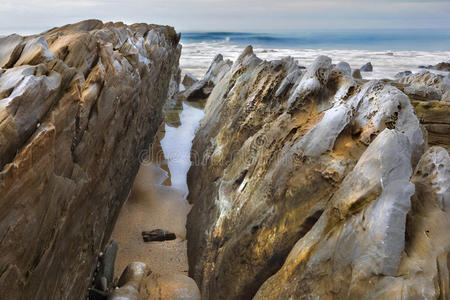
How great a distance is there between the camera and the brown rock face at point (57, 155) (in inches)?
84.3

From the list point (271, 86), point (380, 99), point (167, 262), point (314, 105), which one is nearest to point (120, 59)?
point (271, 86)

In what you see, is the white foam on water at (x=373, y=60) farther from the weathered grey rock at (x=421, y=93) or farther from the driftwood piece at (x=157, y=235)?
the driftwood piece at (x=157, y=235)

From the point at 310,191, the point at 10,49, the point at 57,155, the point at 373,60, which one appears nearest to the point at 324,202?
the point at 310,191

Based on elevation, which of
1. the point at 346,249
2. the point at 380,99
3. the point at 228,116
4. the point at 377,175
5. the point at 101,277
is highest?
the point at 380,99

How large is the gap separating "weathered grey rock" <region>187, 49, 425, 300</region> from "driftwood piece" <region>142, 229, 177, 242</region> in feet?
1.36

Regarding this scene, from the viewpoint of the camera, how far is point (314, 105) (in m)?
4.03

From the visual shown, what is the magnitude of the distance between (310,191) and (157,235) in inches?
136

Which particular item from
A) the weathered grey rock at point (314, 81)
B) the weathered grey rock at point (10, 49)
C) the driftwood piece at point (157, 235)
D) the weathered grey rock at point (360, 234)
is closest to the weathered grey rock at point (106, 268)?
the driftwood piece at point (157, 235)

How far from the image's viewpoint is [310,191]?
2945 millimetres

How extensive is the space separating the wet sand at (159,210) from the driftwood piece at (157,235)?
2.9 inches

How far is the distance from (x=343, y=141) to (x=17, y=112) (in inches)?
107

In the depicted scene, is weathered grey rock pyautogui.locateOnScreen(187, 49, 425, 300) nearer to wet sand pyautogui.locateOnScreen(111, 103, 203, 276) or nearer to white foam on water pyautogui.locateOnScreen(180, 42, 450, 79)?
wet sand pyautogui.locateOnScreen(111, 103, 203, 276)

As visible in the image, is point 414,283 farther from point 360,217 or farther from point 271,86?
point 271,86

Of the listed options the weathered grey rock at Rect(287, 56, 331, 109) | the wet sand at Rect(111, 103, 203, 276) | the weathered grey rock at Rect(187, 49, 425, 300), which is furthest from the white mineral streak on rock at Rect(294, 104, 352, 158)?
the wet sand at Rect(111, 103, 203, 276)
